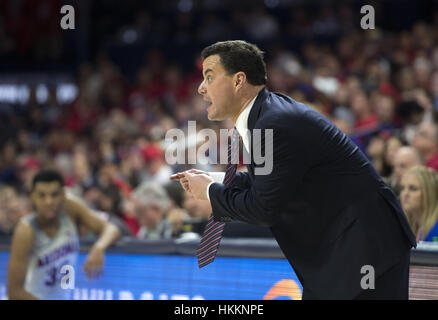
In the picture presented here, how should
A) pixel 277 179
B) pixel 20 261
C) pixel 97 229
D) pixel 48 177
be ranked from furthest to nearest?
pixel 97 229 < pixel 48 177 < pixel 20 261 < pixel 277 179

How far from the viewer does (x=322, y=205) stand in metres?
2.23

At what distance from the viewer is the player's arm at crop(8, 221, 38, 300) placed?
3959 mm

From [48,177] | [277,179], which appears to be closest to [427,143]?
[48,177]

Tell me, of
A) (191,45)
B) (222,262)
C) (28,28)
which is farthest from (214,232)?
(28,28)

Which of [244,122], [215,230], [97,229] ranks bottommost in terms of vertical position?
[97,229]

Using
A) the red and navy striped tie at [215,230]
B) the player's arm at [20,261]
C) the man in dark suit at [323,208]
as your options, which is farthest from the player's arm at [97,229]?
the man in dark suit at [323,208]

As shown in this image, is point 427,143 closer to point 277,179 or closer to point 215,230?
point 215,230

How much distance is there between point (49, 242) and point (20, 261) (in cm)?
25

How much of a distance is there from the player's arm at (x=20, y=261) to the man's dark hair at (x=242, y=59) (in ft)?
7.47

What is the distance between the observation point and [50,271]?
167 inches

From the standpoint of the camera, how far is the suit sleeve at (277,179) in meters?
2.16

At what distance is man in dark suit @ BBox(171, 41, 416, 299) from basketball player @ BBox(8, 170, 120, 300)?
214 centimetres

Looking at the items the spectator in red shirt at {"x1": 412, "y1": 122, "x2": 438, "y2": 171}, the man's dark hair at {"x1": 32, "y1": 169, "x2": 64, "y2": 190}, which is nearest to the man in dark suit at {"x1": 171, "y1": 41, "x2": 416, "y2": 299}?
the man's dark hair at {"x1": 32, "y1": 169, "x2": 64, "y2": 190}
